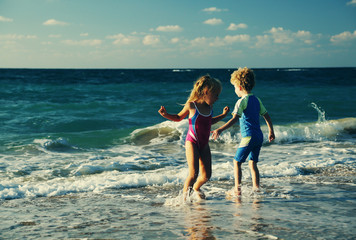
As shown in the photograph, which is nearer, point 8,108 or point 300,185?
point 300,185

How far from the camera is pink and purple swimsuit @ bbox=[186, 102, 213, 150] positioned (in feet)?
14.1

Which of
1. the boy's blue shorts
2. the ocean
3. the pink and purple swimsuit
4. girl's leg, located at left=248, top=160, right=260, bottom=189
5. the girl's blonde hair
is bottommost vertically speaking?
the ocean

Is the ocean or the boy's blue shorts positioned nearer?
the ocean

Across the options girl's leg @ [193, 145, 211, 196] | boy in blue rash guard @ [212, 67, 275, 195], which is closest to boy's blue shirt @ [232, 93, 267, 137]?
boy in blue rash guard @ [212, 67, 275, 195]

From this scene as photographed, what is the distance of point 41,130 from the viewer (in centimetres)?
1343

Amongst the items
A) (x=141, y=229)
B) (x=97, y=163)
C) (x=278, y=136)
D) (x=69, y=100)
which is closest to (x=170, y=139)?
(x=278, y=136)

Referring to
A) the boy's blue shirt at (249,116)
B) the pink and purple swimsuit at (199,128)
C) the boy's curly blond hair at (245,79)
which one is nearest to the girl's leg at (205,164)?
the pink and purple swimsuit at (199,128)

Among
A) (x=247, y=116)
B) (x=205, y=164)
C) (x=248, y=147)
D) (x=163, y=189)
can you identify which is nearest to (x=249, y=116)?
(x=247, y=116)

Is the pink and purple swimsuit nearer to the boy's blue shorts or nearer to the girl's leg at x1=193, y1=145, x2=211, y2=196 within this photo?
the girl's leg at x1=193, y1=145, x2=211, y2=196

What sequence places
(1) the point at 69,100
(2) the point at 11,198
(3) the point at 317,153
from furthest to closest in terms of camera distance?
(1) the point at 69,100 < (3) the point at 317,153 < (2) the point at 11,198

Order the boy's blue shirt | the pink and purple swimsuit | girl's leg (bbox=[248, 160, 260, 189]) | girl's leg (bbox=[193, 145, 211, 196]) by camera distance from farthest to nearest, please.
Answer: girl's leg (bbox=[248, 160, 260, 189]) < the boy's blue shirt < girl's leg (bbox=[193, 145, 211, 196]) < the pink and purple swimsuit

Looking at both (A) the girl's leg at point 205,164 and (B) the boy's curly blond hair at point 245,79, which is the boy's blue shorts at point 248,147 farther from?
(B) the boy's curly blond hair at point 245,79

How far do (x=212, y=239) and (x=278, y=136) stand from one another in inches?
327

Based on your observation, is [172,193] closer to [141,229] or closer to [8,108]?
[141,229]
